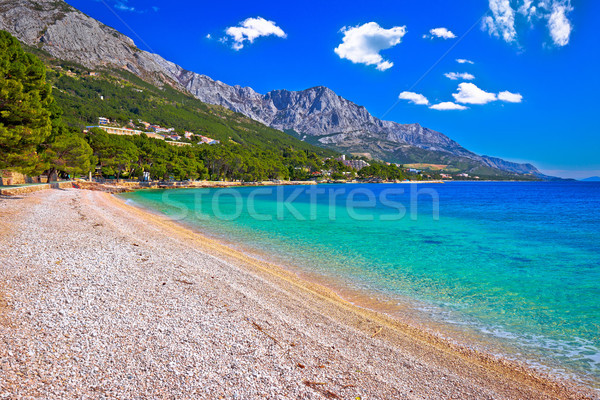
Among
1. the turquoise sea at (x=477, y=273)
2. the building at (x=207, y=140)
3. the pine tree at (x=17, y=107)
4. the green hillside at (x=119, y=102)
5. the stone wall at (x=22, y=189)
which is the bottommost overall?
the turquoise sea at (x=477, y=273)

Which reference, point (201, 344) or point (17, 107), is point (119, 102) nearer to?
point (17, 107)

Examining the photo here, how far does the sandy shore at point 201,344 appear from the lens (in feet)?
13.1

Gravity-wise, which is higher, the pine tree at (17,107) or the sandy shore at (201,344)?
the pine tree at (17,107)

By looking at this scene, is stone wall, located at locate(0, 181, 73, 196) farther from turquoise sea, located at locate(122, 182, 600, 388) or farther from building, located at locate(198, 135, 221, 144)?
building, located at locate(198, 135, 221, 144)

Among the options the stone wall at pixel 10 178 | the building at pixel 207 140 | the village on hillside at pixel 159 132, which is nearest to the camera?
the stone wall at pixel 10 178

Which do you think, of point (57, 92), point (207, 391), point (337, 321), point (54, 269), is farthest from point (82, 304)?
point (57, 92)

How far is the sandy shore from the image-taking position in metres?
3.99

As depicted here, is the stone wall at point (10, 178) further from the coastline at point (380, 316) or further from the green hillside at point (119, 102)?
the green hillside at point (119, 102)

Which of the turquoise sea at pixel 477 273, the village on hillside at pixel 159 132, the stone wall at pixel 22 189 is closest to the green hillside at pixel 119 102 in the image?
the village on hillside at pixel 159 132

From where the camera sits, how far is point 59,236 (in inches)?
477

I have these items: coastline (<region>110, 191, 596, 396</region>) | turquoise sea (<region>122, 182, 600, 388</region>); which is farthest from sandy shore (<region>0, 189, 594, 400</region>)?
turquoise sea (<region>122, 182, 600, 388</region>)

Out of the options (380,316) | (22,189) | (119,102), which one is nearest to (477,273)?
(380,316)

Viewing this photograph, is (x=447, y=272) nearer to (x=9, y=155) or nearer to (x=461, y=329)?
(x=461, y=329)

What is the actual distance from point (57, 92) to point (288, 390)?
164m
